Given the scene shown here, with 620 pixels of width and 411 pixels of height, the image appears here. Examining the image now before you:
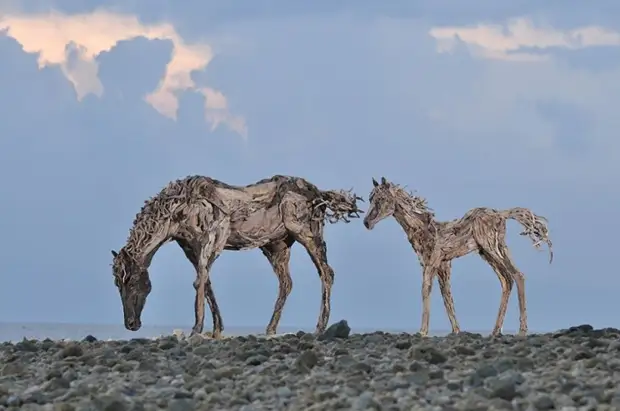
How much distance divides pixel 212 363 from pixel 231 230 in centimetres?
836

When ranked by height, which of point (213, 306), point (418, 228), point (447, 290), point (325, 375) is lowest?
point (325, 375)

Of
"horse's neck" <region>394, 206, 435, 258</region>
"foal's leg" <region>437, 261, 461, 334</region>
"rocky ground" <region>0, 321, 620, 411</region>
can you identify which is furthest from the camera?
"foal's leg" <region>437, 261, 461, 334</region>

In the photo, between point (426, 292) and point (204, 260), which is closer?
point (204, 260)

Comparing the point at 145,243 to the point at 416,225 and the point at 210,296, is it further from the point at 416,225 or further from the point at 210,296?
the point at 416,225

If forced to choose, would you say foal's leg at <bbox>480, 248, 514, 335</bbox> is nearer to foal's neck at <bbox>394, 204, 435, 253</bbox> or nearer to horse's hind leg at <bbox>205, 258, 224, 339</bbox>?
foal's neck at <bbox>394, 204, 435, 253</bbox>

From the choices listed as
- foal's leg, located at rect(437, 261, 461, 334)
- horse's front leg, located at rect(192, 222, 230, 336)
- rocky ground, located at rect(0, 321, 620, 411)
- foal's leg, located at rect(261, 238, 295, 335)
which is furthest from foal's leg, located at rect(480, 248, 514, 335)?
rocky ground, located at rect(0, 321, 620, 411)

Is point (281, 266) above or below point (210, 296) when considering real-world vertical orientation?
above

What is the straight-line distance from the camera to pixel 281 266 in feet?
74.3

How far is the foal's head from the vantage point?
2161cm

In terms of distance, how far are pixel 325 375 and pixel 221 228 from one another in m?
9.38

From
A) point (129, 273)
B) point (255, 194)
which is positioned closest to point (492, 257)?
point (255, 194)

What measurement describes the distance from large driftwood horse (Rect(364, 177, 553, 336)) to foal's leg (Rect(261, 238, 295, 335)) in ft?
5.90

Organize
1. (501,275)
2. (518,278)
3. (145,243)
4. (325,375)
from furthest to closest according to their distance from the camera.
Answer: (501,275)
(518,278)
(145,243)
(325,375)

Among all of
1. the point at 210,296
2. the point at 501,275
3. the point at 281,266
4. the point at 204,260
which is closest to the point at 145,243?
the point at 204,260
